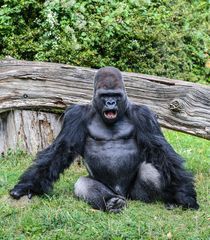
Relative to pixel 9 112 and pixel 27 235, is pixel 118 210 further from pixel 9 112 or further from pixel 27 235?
pixel 9 112

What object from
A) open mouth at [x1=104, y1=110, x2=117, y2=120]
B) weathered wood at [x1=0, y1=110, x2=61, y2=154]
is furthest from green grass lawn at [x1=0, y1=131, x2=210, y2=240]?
weathered wood at [x1=0, y1=110, x2=61, y2=154]

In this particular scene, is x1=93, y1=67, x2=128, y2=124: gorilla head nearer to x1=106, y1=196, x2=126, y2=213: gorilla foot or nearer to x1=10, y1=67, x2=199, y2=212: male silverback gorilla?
x1=10, y1=67, x2=199, y2=212: male silverback gorilla

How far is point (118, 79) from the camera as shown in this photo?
5500 mm

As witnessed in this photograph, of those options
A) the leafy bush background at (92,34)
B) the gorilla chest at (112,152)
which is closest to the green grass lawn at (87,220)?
the gorilla chest at (112,152)

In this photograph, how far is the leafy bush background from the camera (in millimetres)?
9367

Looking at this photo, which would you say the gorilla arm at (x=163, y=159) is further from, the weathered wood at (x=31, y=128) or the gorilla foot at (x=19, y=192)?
the weathered wood at (x=31, y=128)

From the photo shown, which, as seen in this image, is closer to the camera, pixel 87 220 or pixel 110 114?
pixel 87 220

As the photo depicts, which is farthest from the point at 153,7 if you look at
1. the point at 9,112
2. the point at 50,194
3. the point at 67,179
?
the point at 50,194

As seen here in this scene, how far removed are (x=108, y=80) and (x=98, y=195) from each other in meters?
0.92

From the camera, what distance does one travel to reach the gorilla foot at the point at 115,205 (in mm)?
5273

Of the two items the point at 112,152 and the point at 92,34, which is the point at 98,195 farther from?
the point at 92,34

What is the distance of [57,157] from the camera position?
5.69 m

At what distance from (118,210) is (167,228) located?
60 centimetres

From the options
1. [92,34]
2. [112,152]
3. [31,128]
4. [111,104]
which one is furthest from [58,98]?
[92,34]
